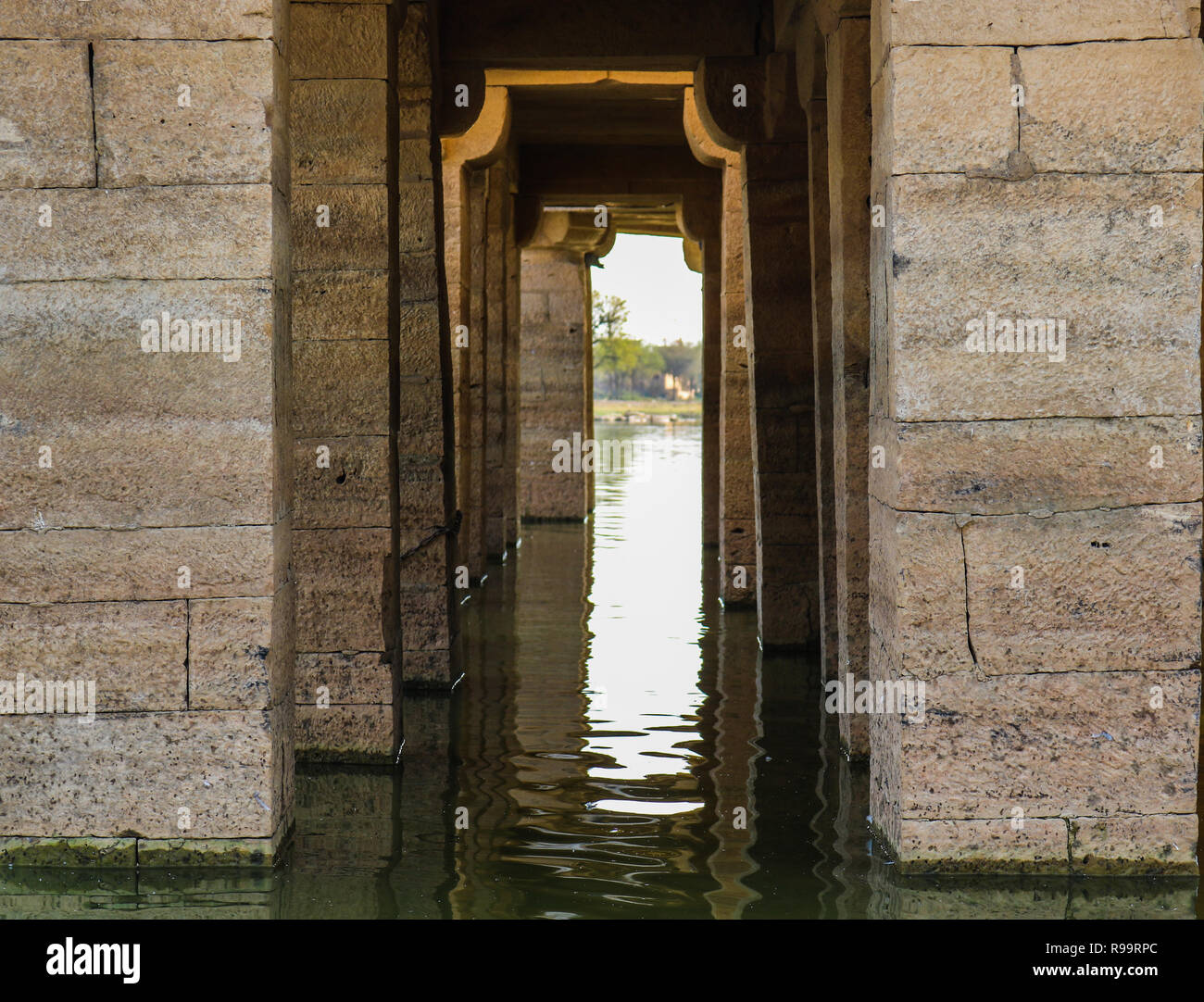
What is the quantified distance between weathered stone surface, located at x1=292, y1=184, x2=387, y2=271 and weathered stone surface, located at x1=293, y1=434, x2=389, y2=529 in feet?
2.72

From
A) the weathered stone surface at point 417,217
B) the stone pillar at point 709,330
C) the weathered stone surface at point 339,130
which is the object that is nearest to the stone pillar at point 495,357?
the stone pillar at point 709,330

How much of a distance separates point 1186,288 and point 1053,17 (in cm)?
96

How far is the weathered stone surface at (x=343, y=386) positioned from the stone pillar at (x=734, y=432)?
16.1 feet

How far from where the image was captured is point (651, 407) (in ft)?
219

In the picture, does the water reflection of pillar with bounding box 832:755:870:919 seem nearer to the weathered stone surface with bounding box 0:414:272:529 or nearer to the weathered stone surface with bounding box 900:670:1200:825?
the weathered stone surface with bounding box 900:670:1200:825

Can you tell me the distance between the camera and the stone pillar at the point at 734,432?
10656mm

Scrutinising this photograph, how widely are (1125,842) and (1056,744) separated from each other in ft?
1.32

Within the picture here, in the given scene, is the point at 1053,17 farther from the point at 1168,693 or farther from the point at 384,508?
the point at 384,508

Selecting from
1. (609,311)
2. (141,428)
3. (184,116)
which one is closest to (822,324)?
(184,116)

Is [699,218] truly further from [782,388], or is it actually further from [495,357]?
[782,388]

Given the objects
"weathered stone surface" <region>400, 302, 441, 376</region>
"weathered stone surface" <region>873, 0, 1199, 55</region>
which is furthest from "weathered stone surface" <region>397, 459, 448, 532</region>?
"weathered stone surface" <region>873, 0, 1199, 55</region>

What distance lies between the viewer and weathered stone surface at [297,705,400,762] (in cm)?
621

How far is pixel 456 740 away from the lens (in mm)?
6586

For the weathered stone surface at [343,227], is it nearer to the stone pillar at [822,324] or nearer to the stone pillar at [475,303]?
the stone pillar at [822,324]
